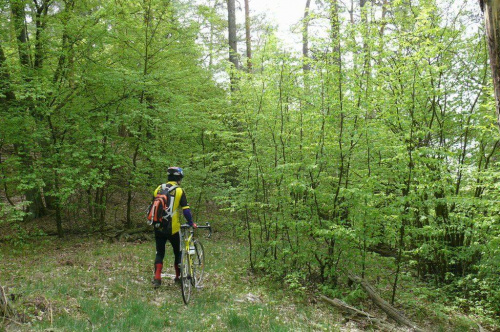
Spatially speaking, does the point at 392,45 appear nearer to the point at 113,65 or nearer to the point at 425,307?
the point at 425,307

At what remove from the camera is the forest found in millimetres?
7523

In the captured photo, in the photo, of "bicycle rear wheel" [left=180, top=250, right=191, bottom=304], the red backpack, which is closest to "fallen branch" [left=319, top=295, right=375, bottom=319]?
"bicycle rear wheel" [left=180, top=250, right=191, bottom=304]

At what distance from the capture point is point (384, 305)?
7.63 metres

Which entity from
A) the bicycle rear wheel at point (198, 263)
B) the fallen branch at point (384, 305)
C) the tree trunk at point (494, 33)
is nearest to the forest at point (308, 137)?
the fallen branch at point (384, 305)

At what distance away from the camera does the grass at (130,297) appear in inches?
206

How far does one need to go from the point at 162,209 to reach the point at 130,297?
175cm

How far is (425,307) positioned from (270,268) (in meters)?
3.76

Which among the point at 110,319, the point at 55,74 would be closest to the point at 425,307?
the point at 110,319

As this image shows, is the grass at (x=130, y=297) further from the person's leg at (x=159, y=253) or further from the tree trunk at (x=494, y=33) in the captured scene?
the tree trunk at (x=494, y=33)

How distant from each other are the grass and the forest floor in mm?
15

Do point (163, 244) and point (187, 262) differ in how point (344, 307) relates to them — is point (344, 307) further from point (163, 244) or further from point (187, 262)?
point (163, 244)

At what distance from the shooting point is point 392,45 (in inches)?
313

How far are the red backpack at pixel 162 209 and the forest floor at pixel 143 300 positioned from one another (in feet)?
4.73

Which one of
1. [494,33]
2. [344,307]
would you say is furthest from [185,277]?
[494,33]
